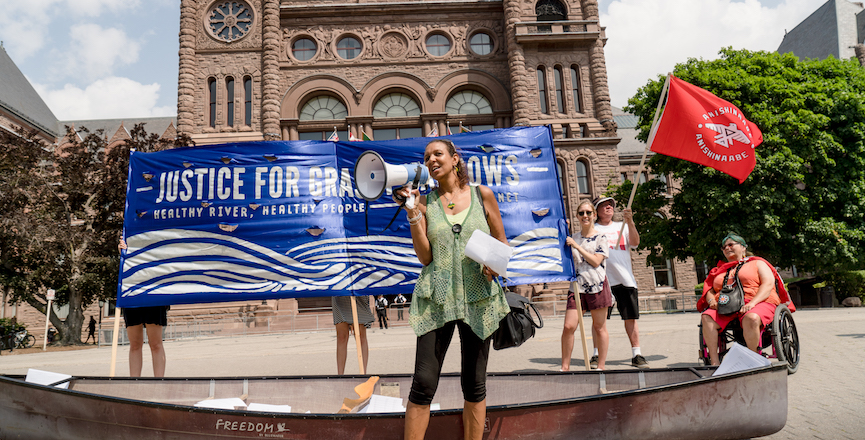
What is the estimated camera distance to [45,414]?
11.4ft

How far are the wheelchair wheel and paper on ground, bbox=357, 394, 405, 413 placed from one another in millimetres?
3891

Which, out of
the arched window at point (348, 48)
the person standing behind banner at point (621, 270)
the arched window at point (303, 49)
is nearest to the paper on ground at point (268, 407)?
the person standing behind banner at point (621, 270)

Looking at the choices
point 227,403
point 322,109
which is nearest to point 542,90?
point 322,109

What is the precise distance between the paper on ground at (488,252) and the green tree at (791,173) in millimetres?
21085

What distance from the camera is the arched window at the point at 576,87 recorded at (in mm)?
32159

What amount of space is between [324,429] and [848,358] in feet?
23.6

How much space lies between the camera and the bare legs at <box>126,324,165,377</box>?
551cm

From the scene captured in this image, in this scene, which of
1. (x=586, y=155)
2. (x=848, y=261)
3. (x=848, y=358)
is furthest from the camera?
(x=586, y=155)

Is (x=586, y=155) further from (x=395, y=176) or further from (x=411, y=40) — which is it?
(x=395, y=176)

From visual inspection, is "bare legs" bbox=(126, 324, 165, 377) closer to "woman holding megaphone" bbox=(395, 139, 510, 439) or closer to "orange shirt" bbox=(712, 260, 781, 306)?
"woman holding megaphone" bbox=(395, 139, 510, 439)

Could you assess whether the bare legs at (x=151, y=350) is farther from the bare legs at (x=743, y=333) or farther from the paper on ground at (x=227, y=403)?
the bare legs at (x=743, y=333)

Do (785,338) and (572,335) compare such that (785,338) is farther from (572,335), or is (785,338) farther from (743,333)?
(572,335)

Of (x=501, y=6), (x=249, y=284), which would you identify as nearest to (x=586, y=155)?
(x=501, y=6)

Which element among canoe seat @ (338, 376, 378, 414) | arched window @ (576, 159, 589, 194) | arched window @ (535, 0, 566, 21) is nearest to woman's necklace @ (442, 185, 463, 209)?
canoe seat @ (338, 376, 378, 414)
